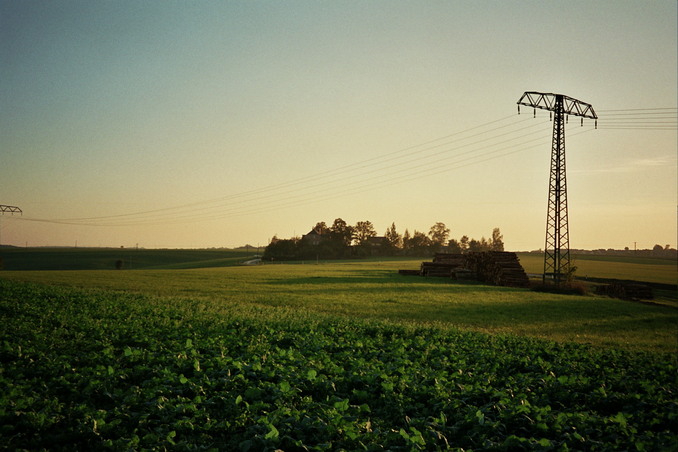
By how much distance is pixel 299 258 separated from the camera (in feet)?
353

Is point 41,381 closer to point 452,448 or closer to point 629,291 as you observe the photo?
point 452,448

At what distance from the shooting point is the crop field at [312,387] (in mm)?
6664

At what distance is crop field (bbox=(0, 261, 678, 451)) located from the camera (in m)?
6.66

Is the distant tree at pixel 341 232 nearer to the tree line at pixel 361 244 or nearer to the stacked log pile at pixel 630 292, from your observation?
the tree line at pixel 361 244

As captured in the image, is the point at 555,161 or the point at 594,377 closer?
the point at 594,377

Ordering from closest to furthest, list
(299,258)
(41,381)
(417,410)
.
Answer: (417,410)
(41,381)
(299,258)

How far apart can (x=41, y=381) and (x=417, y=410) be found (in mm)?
8102

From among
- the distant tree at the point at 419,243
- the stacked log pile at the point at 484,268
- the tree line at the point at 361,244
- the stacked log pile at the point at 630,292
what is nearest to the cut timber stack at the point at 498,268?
the stacked log pile at the point at 484,268

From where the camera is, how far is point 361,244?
124 meters

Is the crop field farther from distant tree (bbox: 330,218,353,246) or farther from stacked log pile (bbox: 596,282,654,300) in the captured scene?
distant tree (bbox: 330,218,353,246)

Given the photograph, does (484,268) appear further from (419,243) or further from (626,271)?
(419,243)

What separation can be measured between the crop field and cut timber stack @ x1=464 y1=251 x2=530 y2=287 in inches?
868

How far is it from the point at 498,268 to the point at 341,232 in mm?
81767

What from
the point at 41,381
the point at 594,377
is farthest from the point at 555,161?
the point at 41,381
